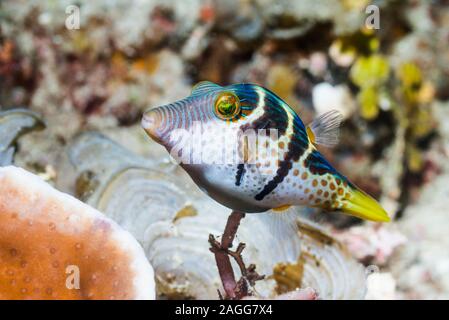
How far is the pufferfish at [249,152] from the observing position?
4.07 ft

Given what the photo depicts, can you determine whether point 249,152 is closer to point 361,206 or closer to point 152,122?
point 152,122

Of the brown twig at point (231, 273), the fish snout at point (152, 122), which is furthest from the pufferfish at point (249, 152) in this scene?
the brown twig at point (231, 273)

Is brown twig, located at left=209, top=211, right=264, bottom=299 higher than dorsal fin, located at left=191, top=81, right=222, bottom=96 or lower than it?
lower

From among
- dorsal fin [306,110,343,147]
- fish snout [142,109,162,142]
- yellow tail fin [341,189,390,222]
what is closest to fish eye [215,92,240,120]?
fish snout [142,109,162,142]

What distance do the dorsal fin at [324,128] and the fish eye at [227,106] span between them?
0.35 meters

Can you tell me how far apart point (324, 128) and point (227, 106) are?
43 centimetres

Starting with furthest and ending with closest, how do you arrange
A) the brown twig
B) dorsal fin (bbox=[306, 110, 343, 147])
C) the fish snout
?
the brown twig
dorsal fin (bbox=[306, 110, 343, 147])
the fish snout

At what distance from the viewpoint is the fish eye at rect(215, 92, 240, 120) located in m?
1.28

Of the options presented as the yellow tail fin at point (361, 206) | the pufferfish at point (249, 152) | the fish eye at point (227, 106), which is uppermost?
the fish eye at point (227, 106)

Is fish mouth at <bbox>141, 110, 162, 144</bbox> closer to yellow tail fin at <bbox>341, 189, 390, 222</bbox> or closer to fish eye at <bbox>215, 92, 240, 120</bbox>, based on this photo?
fish eye at <bbox>215, 92, 240, 120</bbox>

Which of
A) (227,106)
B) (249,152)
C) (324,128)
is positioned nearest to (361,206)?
(324,128)

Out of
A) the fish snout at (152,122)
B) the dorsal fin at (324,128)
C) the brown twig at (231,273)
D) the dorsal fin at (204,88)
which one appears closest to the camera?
the fish snout at (152,122)

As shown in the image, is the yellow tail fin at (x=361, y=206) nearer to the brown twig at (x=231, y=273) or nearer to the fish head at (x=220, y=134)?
the fish head at (x=220, y=134)
